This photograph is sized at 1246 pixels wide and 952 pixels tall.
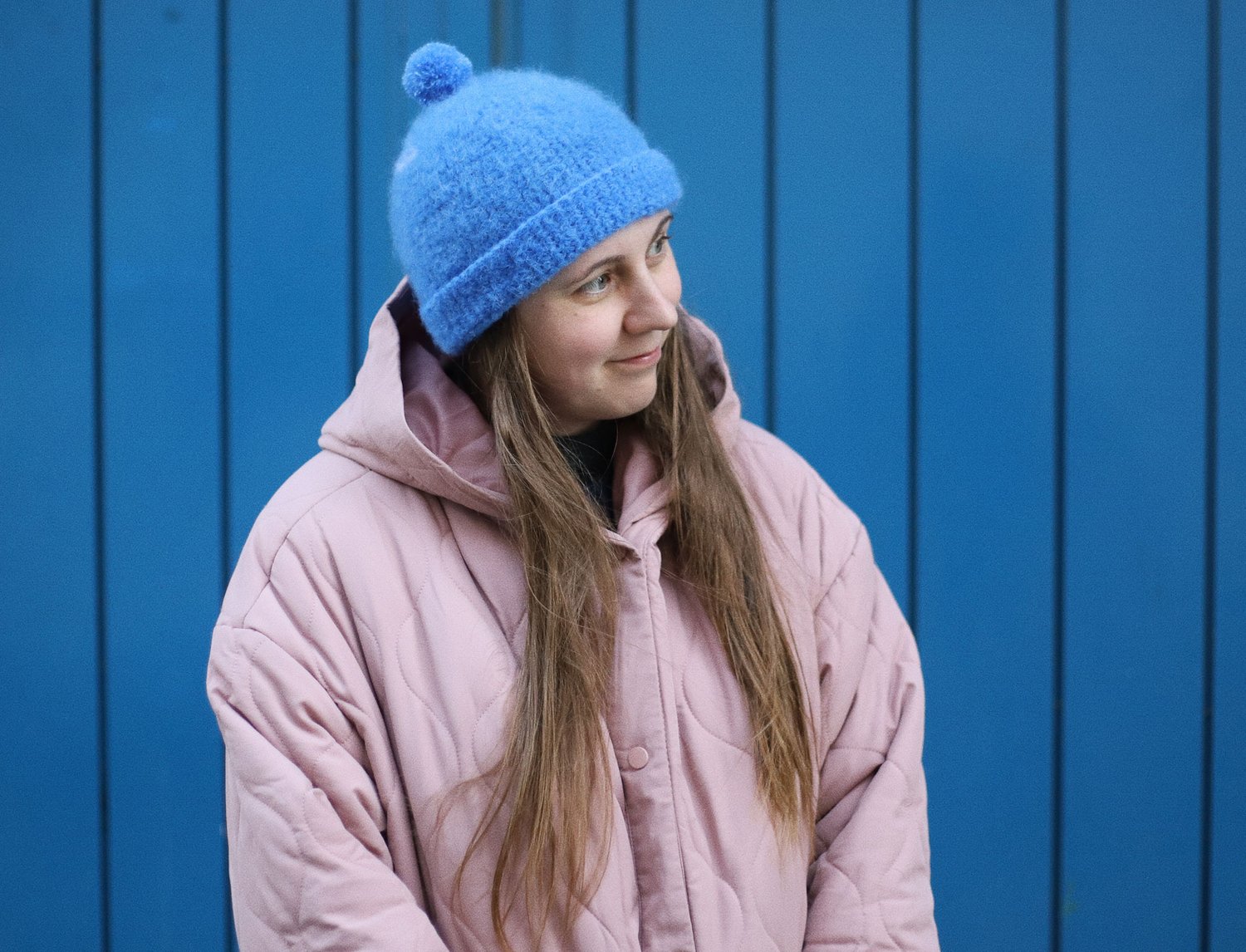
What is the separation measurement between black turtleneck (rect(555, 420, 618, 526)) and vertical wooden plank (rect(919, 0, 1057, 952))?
2.33 feet

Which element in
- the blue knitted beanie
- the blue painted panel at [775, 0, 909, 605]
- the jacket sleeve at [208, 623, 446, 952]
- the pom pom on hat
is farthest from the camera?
the blue painted panel at [775, 0, 909, 605]

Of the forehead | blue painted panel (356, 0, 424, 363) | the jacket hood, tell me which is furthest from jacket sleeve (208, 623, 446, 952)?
blue painted panel (356, 0, 424, 363)

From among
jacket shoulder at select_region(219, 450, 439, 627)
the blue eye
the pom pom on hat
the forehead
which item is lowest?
jacket shoulder at select_region(219, 450, 439, 627)

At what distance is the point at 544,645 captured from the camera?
4.53ft

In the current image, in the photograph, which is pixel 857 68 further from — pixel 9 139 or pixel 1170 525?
pixel 9 139

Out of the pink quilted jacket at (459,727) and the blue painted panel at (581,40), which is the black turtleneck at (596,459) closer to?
the pink quilted jacket at (459,727)

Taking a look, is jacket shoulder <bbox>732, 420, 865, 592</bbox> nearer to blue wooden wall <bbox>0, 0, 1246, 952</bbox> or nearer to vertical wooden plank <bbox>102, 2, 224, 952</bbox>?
blue wooden wall <bbox>0, 0, 1246, 952</bbox>


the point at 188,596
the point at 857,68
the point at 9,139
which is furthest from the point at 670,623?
the point at 9,139

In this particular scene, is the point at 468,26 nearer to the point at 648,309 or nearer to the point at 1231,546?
the point at 648,309

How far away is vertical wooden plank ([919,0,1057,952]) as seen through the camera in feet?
6.94

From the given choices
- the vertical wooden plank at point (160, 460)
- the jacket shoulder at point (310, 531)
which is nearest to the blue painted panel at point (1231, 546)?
the jacket shoulder at point (310, 531)

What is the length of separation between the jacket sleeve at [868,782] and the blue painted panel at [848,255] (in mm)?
503

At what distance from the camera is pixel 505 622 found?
4.71 ft

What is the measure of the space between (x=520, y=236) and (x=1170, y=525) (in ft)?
4.38
